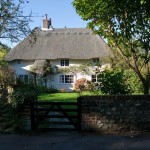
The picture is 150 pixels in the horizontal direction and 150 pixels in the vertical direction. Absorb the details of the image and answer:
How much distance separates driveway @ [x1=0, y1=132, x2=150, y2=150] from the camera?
30.5ft

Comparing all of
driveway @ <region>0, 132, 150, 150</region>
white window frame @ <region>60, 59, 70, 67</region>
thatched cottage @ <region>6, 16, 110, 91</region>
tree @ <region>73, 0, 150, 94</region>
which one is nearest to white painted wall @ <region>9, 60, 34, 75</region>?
thatched cottage @ <region>6, 16, 110, 91</region>

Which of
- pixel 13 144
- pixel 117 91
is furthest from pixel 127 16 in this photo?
pixel 13 144

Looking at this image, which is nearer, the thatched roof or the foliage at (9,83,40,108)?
the foliage at (9,83,40,108)

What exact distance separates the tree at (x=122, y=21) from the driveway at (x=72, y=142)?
4.06 meters

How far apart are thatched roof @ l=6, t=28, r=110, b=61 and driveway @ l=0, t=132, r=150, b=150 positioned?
106 feet

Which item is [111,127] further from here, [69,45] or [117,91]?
[69,45]

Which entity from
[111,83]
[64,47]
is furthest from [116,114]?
[64,47]

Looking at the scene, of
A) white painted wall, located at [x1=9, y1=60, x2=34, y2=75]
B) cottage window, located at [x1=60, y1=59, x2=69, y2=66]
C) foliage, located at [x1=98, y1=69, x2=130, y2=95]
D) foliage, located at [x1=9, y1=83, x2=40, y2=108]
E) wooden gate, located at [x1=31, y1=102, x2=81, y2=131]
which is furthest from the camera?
white painted wall, located at [x1=9, y1=60, x2=34, y2=75]

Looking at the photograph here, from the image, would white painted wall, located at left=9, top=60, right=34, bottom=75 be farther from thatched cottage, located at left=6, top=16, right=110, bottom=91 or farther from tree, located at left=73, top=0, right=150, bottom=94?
tree, located at left=73, top=0, right=150, bottom=94

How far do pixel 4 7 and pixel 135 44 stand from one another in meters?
6.08

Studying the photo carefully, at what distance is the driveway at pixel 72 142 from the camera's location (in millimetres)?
9297

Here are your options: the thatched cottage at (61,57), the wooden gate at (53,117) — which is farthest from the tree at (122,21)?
the thatched cottage at (61,57)

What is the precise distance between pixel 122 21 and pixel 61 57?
30912 mm

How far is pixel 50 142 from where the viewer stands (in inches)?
395
